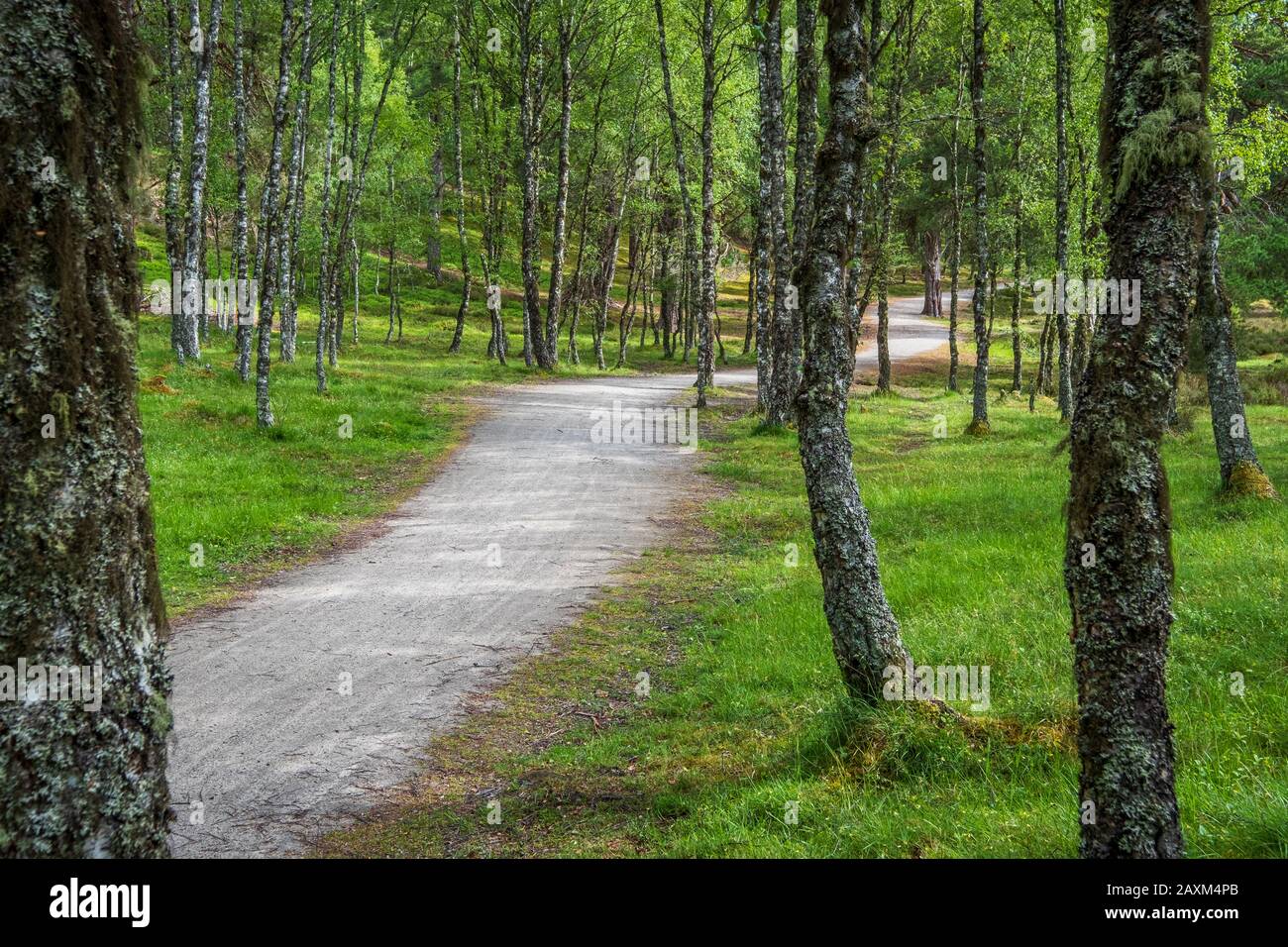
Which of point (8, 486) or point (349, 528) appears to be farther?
point (349, 528)

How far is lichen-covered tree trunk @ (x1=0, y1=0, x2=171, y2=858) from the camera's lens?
332cm

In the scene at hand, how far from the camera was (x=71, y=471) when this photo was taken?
342 cm

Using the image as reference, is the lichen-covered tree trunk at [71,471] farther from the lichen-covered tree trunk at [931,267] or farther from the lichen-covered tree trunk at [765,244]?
the lichen-covered tree trunk at [931,267]

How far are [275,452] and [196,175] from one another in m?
13.6

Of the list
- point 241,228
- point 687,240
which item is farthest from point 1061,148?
point 687,240

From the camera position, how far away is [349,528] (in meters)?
13.6

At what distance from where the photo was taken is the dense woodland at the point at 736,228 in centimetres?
348

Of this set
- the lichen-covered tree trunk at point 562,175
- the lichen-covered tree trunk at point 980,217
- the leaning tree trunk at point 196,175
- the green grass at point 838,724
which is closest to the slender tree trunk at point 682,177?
the lichen-covered tree trunk at point 562,175

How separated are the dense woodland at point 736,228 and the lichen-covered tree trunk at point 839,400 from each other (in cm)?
2

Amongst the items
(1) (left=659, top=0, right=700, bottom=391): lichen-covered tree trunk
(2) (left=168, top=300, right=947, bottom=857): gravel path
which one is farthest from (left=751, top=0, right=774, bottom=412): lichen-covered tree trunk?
(1) (left=659, top=0, right=700, bottom=391): lichen-covered tree trunk

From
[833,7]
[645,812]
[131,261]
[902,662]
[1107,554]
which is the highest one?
[833,7]
